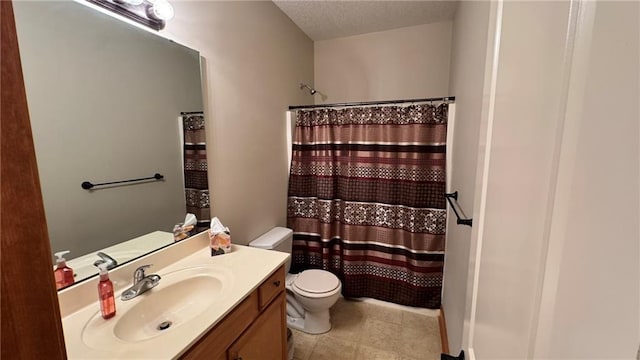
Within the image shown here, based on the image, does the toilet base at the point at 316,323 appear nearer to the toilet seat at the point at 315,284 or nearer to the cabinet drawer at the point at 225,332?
the toilet seat at the point at 315,284

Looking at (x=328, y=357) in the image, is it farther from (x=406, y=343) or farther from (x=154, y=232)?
(x=154, y=232)

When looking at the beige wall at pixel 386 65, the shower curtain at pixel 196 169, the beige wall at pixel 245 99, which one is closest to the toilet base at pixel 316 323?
the beige wall at pixel 245 99

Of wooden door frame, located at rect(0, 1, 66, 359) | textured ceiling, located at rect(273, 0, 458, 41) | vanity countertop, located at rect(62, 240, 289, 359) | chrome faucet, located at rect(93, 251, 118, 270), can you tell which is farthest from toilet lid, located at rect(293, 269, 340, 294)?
textured ceiling, located at rect(273, 0, 458, 41)

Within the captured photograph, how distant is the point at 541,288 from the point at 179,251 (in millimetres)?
1466

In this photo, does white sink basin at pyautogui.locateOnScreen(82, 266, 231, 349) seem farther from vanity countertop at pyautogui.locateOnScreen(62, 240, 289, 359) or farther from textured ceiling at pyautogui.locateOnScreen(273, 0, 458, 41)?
textured ceiling at pyautogui.locateOnScreen(273, 0, 458, 41)

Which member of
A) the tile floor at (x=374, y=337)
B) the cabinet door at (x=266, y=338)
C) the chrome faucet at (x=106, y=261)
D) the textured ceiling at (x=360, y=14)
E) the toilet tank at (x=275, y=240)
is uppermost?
the textured ceiling at (x=360, y=14)

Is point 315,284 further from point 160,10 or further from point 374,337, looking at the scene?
point 160,10

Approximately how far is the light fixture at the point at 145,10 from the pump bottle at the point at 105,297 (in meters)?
1.05

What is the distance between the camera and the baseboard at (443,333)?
1.73 meters

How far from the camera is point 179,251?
1.36 meters

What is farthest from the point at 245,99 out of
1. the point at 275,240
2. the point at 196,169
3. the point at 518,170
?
the point at 518,170

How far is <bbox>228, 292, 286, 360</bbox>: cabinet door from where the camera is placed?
1.08 meters

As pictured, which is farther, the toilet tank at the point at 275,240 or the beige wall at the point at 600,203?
the toilet tank at the point at 275,240

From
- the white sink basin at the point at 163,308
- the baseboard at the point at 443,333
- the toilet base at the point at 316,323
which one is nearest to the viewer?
the white sink basin at the point at 163,308
